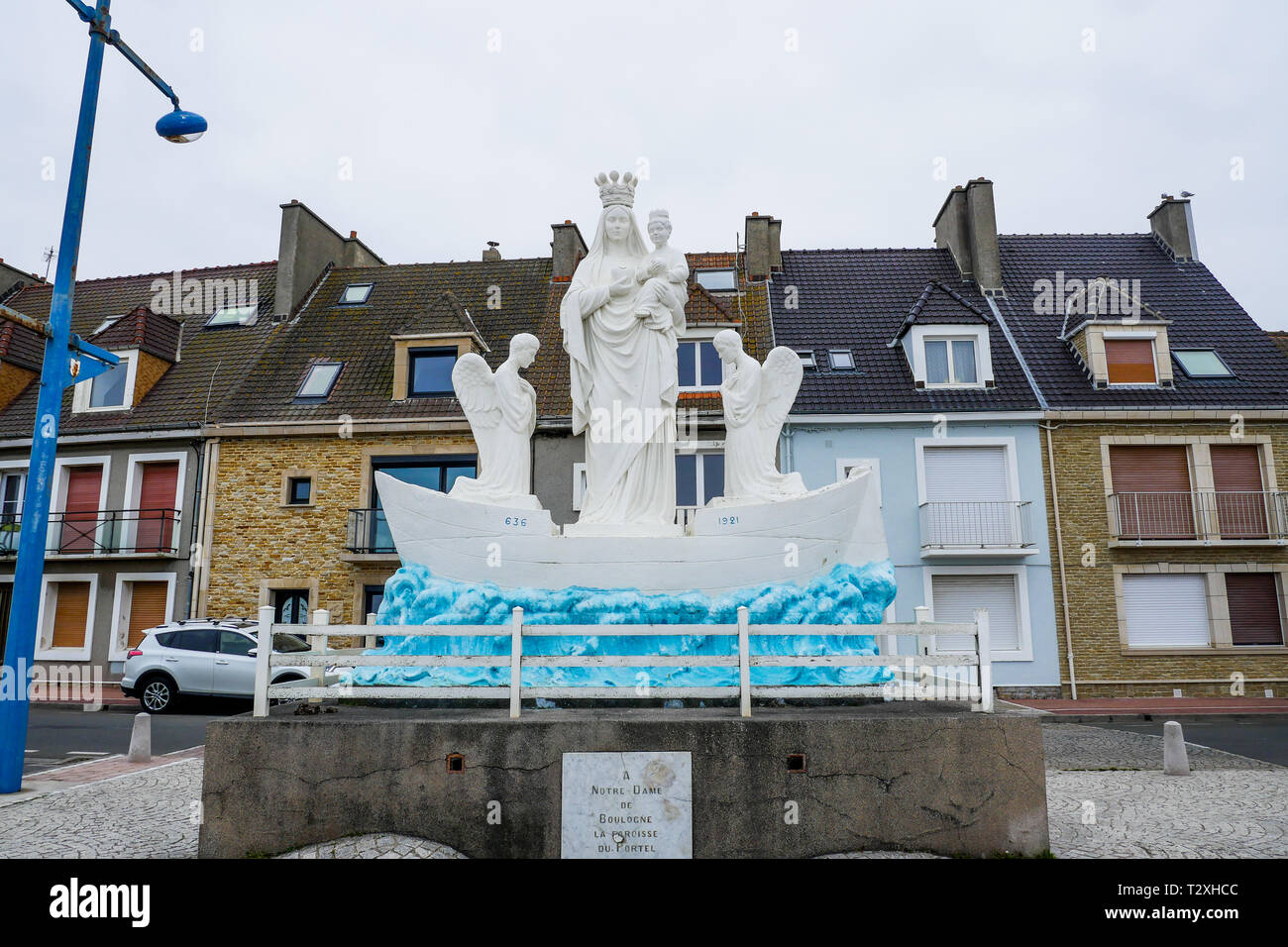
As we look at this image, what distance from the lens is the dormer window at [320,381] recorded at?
21.5m

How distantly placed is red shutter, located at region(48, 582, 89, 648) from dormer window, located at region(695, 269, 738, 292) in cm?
1691

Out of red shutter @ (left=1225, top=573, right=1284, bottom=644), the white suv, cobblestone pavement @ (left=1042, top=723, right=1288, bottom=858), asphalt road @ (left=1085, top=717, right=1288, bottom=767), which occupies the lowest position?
cobblestone pavement @ (left=1042, top=723, right=1288, bottom=858)

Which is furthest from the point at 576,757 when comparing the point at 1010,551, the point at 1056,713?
the point at 1010,551

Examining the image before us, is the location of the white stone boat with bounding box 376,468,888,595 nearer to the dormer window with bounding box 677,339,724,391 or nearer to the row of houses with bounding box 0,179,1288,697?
the row of houses with bounding box 0,179,1288,697

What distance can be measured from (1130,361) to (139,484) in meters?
23.7

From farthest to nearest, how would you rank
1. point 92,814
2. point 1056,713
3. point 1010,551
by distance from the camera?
point 1010,551
point 1056,713
point 92,814

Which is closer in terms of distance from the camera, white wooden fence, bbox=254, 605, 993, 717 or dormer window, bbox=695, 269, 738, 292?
white wooden fence, bbox=254, 605, 993, 717

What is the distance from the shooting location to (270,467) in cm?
2064

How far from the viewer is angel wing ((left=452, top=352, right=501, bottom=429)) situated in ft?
31.2

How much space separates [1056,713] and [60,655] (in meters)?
21.7

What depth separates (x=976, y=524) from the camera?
63.9 feet

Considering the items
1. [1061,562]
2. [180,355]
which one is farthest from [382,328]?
[1061,562]


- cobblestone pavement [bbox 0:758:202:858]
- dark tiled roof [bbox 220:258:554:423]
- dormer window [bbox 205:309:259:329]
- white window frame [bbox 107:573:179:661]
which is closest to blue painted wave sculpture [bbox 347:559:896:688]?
cobblestone pavement [bbox 0:758:202:858]

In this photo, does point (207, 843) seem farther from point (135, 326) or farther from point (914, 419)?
point (135, 326)
